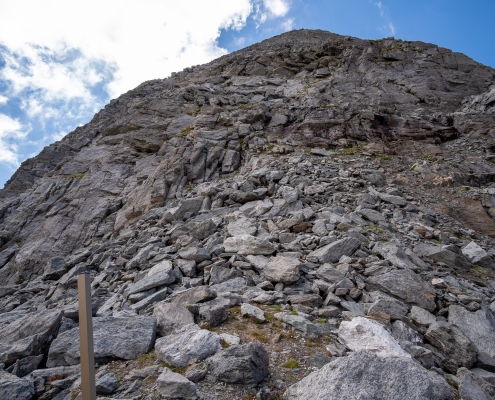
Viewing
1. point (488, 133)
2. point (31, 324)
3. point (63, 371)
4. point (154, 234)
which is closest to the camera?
point (63, 371)

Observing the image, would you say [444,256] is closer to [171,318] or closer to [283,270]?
[283,270]

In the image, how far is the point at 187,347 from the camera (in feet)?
18.3

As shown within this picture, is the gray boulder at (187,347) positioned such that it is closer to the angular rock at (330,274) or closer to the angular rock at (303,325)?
the angular rock at (303,325)

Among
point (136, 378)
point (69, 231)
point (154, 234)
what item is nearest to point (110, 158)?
point (69, 231)

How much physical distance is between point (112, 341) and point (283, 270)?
186 inches

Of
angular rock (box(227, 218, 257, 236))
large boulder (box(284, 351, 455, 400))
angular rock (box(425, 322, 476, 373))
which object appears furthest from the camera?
angular rock (box(227, 218, 257, 236))

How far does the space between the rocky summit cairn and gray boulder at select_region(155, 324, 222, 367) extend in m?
0.04

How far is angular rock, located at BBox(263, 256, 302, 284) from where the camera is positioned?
8.57 metres

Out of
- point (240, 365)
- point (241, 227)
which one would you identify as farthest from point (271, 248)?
point (240, 365)

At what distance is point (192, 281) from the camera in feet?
31.6

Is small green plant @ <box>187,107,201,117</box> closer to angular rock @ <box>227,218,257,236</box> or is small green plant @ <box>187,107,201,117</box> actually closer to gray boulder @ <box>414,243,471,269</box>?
angular rock @ <box>227,218,257,236</box>

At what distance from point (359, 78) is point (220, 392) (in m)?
Result: 36.4

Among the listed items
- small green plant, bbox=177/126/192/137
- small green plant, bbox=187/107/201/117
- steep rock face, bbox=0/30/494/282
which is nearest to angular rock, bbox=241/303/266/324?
steep rock face, bbox=0/30/494/282

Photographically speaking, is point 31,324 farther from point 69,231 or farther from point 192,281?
point 69,231
